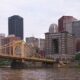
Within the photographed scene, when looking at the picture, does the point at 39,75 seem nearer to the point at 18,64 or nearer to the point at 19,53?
the point at 18,64

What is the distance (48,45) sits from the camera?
553 feet

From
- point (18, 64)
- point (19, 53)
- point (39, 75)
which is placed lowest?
point (39, 75)

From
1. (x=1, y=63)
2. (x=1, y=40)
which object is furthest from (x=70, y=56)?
(x=1, y=40)

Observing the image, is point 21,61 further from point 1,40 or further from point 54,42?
point 1,40

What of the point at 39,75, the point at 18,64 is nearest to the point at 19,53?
the point at 18,64

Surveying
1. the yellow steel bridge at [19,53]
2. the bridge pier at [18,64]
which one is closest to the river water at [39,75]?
the yellow steel bridge at [19,53]

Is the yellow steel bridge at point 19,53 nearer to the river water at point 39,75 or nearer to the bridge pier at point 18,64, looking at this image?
the bridge pier at point 18,64

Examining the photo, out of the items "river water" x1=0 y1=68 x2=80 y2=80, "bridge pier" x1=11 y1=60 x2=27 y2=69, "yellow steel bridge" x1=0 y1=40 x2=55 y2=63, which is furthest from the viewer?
"bridge pier" x1=11 y1=60 x2=27 y2=69

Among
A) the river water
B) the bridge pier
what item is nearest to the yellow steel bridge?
the bridge pier

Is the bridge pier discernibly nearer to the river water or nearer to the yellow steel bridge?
the yellow steel bridge

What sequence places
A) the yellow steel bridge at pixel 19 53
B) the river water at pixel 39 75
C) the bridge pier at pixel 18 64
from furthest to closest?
the bridge pier at pixel 18 64, the yellow steel bridge at pixel 19 53, the river water at pixel 39 75

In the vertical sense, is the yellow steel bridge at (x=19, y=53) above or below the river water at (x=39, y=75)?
above

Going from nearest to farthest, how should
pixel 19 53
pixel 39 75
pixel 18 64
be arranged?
pixel 39 75, pixel 18 64, pixel 19 53

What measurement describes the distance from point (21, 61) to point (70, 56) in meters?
56.1
